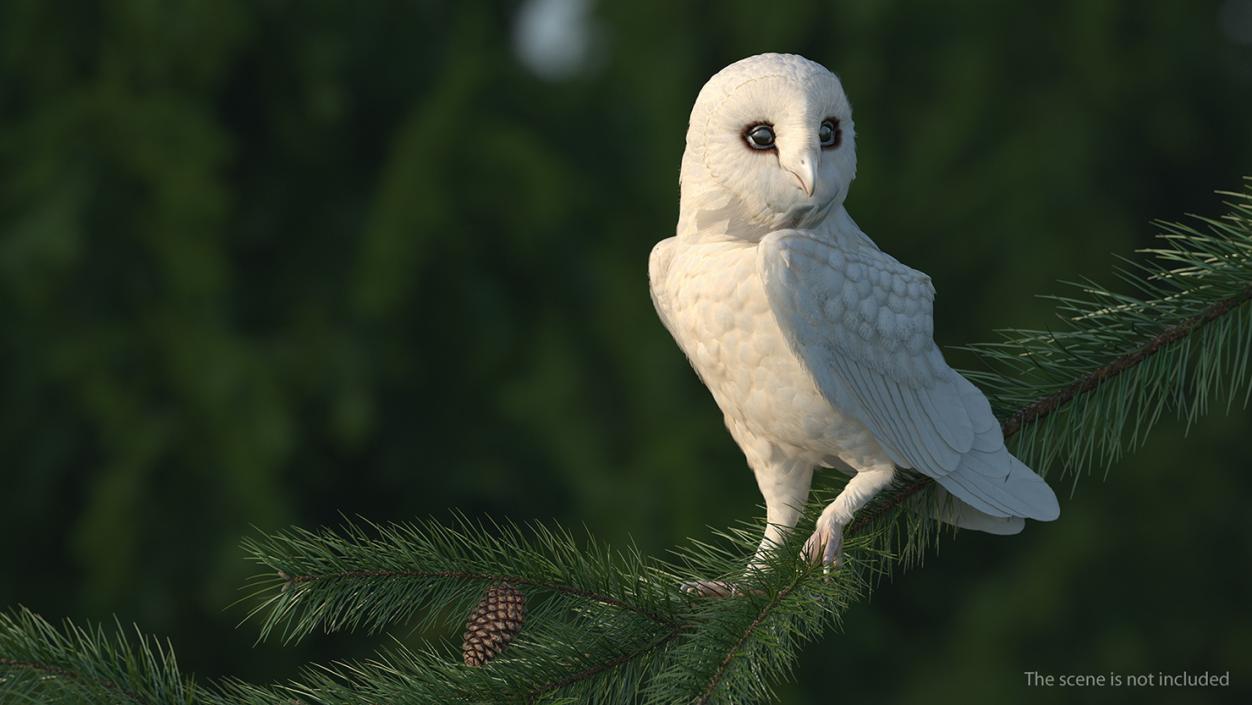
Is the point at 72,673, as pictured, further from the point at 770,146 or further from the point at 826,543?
the point at 770,146

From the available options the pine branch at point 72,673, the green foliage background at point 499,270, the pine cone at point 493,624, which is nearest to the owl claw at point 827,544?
the pine cone at point 493,624

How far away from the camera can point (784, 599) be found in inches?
74.5

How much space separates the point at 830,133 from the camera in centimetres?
200

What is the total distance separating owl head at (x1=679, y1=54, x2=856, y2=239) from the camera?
193 cm

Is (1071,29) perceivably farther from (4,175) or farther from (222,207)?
(4,175)

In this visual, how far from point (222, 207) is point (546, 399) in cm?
147

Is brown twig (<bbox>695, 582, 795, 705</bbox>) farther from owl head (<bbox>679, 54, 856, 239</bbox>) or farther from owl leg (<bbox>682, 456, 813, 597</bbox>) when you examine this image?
owl head (<bbox>679, 54, 856, 239</bbox>)

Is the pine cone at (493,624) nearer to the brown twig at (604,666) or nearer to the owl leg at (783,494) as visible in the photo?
the brown twig at (604,666)

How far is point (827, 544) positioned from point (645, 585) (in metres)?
0.29

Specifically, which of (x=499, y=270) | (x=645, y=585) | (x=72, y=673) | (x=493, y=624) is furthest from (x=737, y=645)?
(x=499, y=270)

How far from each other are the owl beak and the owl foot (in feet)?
1.67

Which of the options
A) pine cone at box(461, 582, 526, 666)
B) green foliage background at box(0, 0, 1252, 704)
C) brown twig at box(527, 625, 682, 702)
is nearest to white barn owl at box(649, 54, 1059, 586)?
brown twig at box(527, 625, 682, 702)

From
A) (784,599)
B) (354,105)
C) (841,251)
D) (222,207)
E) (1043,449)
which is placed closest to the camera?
(784,599)

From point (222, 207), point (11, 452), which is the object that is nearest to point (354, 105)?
point (222, 207)
